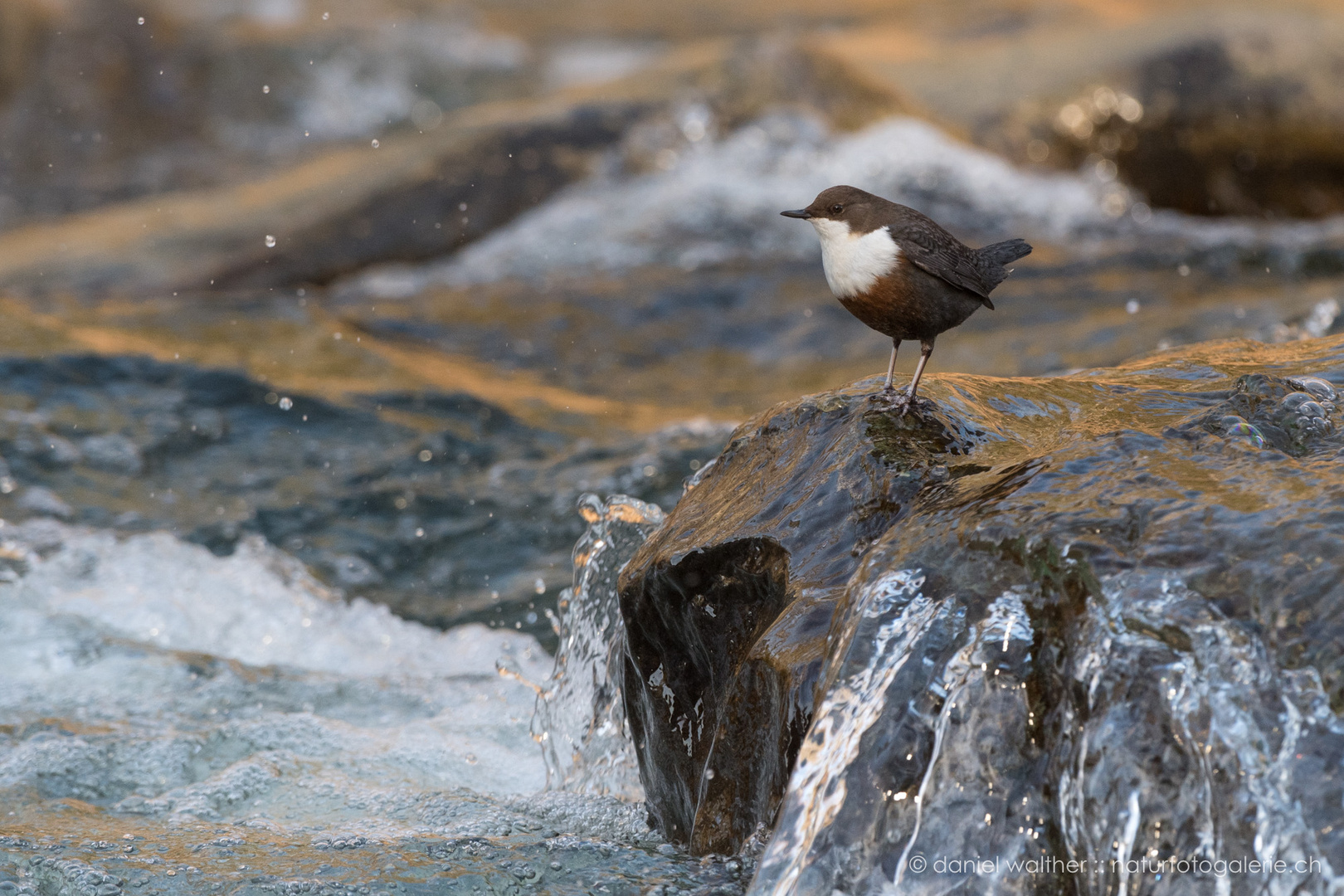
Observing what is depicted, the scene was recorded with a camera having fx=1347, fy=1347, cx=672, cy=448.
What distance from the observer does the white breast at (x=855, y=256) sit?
122 inches

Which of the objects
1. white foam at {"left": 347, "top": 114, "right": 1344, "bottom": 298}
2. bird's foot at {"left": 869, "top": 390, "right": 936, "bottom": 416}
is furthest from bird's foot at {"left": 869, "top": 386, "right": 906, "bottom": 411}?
white foam at {"left": 347, "top": 114, "right": 1344, "bottom": 298}

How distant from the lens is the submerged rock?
2.19 meters

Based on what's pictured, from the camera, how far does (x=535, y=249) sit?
9508 millimetres

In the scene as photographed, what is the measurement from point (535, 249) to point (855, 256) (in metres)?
6.59

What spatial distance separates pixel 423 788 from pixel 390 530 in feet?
7.78

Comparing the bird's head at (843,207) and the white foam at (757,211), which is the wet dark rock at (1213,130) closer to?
the white foam at (757,211)

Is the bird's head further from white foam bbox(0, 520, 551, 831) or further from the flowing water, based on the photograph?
white foam bbox(0, 520, 551, 831)

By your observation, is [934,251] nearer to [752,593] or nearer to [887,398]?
[887,398]

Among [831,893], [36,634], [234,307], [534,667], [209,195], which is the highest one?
[209,195]

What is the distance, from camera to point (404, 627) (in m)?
5.19

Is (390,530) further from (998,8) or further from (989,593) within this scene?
(998,8)

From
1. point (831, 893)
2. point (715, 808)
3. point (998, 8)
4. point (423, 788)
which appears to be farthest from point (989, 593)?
point (998, 8)

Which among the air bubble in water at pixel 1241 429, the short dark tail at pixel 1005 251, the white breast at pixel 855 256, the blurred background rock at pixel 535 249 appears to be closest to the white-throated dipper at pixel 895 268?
the white breast at pixel 855 256

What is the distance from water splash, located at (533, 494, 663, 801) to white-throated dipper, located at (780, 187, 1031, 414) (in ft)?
3.01
